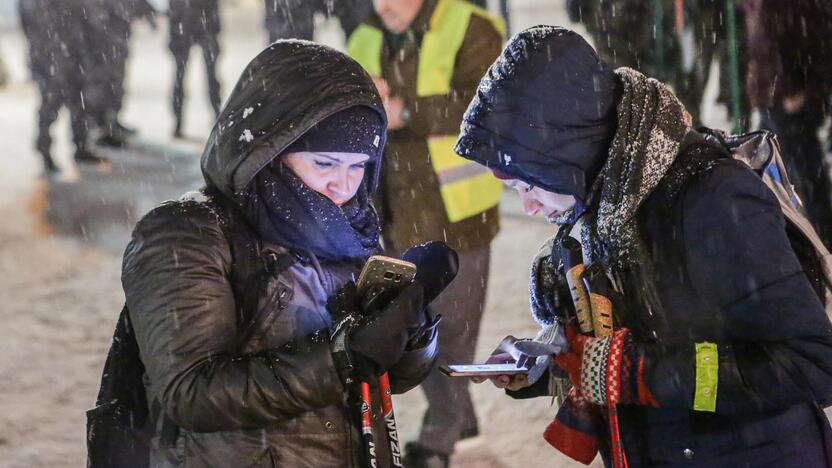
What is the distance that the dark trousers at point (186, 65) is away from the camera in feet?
31.0

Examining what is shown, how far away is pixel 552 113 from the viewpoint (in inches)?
73.8

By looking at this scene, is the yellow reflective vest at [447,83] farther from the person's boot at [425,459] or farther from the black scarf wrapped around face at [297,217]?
the black scarf wrapped around face at [297,217]

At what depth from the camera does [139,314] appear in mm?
1836

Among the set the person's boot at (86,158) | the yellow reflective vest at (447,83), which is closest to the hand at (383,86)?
the yellow reflective vest at (447,83)

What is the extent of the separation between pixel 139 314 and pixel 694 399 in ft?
3.37

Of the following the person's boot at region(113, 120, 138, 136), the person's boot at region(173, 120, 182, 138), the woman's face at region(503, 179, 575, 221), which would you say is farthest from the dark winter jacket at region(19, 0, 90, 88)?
the woman's face at region(503, 179, 575, 221)

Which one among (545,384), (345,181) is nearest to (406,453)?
(545,384)

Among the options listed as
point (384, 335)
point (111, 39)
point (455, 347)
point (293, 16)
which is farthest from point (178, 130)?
point (384, 335)

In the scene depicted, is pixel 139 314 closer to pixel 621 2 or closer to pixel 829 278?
pixel 829 278

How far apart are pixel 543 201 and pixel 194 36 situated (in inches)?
322

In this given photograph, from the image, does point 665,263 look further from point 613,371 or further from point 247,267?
point 247,267

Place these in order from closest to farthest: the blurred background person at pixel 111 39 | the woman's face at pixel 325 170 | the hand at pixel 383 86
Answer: the woman's face at pixel 325 170, the hand at pixel 383 86, the blurred background person at pixel 111 39

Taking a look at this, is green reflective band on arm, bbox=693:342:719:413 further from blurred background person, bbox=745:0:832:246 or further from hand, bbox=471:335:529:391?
blurred background person, bbox=745:0:832:246

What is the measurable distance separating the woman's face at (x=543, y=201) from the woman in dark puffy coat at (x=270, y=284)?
338 mm
